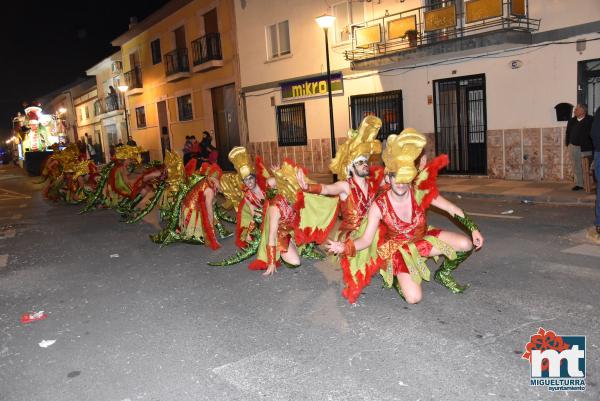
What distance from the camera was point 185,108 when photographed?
88.7 feet

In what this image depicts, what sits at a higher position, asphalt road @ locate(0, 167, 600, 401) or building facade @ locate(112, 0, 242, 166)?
building facade @ locate(112, 0, 242, 166)

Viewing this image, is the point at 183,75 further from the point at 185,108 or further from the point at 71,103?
the point at 71,103

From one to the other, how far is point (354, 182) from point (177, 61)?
2330 cm

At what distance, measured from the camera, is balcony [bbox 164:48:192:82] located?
25.7m

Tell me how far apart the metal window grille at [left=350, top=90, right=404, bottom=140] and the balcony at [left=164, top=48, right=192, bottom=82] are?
472 inches

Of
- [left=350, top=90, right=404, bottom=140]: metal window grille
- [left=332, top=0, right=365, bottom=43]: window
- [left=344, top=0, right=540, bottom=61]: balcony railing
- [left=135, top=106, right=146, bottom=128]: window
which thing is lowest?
[left=350, top=90, right=404, bottom=140]: metal window grille

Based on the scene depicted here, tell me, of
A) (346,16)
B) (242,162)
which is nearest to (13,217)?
(242,162)

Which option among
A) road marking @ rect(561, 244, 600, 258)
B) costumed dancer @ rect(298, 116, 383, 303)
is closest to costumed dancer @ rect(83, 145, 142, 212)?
costumed dancer @ rect(298, 116, 383, 303)

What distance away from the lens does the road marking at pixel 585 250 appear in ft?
19.4

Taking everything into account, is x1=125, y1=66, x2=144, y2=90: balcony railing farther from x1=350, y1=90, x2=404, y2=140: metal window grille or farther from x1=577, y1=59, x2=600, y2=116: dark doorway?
x1=577, y1=59, x2=600, y2=116: dark doorway

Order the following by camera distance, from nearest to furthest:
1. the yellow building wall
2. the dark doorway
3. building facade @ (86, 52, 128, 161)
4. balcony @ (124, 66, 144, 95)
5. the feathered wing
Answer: the feathered wing → the dark doorway → the yellow building wall → balcony @ (124, 66, 144, 95) → building facade @ (86, 52, 128, 161)

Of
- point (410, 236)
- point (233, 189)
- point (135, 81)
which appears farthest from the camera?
point (135, 81)

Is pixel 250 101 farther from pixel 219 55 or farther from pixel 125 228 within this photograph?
pixel 125 228

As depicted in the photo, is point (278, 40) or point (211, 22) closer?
point (278, 40)
